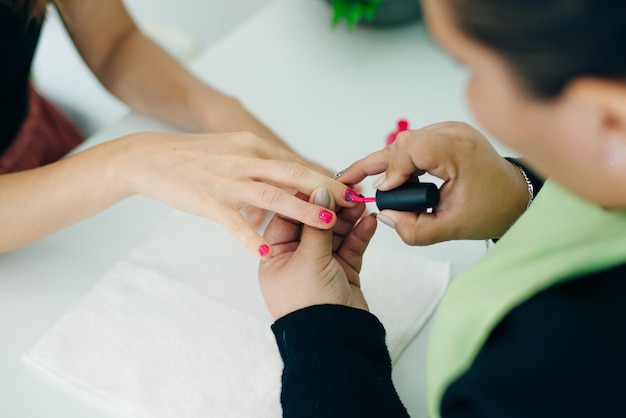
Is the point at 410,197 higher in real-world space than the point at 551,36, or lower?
lower

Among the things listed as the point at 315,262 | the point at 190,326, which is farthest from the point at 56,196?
the point at 315,262

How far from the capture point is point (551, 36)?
0.33m

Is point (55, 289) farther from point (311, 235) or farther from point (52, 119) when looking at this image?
point (52, 119)

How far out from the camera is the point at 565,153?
1.27 feet

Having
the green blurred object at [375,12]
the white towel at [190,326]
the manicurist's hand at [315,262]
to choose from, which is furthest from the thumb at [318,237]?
the green blurred object at [375,12]

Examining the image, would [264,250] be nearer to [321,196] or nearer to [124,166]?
[321,196]

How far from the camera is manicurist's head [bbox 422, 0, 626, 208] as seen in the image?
328 mm

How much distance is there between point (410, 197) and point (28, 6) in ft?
1.79

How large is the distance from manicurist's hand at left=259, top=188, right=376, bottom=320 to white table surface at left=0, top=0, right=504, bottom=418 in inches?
4.2

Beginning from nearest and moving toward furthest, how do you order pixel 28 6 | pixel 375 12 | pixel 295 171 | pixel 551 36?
pixel 551 36 < pixel 295 171 < pixel 28 6 < pixel 375 12

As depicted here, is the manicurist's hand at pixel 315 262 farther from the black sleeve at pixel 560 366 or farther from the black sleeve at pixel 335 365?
the black sleeve at pixel 560 366

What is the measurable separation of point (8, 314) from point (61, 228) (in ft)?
0.34

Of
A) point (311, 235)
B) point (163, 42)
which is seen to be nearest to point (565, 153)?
point (311, 235)

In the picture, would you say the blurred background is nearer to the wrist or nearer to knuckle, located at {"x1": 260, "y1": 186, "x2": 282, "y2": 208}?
the wrist
